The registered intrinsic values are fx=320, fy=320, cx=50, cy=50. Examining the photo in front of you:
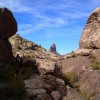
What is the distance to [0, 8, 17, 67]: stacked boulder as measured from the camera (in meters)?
33.3

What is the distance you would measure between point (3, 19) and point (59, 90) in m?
9.58

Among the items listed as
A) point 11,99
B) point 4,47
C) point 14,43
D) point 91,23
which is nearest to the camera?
point 11,99

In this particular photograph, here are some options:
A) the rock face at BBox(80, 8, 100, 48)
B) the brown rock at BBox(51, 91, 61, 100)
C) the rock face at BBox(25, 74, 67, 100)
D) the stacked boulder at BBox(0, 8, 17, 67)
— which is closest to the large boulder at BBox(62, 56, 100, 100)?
the rock face at BBox(25, 74, 67, 100)

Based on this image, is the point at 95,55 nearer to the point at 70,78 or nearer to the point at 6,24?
the point at 70,78

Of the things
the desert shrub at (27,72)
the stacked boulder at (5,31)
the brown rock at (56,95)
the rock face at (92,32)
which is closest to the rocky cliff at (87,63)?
the rock face at (92,32)

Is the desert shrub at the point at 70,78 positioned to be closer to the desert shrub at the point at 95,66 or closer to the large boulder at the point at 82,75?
the large boulder at the point at 82,75

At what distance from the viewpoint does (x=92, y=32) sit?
44.3 m

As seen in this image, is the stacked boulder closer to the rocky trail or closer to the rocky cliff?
the rocky trail

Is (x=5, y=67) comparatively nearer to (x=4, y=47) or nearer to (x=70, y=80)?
(x=4, y=47)

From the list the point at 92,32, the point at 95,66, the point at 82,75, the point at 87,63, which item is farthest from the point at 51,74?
the point at 92,32

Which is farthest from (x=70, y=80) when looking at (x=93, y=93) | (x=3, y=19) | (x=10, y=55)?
(x=3, y=19)

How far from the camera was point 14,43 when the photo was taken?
82.8 metres

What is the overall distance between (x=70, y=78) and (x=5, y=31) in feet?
31.6

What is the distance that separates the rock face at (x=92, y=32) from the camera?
42.7m
